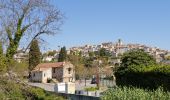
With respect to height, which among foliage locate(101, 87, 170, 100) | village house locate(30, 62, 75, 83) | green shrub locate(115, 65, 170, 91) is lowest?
foliage locate(101, 87, 170, 100)

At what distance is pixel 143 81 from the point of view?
32.2 metres

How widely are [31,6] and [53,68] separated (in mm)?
61827

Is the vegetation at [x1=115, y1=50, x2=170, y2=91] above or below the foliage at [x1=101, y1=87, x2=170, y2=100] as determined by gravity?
above

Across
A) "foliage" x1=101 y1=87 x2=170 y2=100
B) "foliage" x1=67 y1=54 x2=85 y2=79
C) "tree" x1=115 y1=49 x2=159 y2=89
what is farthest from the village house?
"foliage" x1=101 y1=87 x2=170 y2=100

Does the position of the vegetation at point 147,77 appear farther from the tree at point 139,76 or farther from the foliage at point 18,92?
the foliage at point 18,92

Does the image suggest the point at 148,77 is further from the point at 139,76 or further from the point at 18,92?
the point at 18,92

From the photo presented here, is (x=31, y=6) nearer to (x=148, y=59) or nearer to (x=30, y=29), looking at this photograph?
(x=30, y=29)

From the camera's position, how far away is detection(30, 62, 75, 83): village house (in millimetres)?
86812

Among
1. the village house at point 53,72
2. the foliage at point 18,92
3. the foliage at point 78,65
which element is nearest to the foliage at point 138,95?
the foliage at point 18,92

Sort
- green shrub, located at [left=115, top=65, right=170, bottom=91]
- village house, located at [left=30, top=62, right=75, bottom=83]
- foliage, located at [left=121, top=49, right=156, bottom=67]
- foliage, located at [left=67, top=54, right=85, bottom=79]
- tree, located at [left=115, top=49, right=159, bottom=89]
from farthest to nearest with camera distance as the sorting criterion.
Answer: foliage, located at [left=67, top=54, right=85, bottom=79]
village house, located at [left=30, top=62, right=75, bottom=83]
foliage, located at [left=121, top=49, right=156, bottom=67]
tree, located at [left=115, top=49, right=159, bottom=89]
green shrub, located at [left=115, top=65, right=170, bottom=91]

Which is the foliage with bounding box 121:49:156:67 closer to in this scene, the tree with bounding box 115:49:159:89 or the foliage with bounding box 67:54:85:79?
the tree with bounding box 115:49:159:89

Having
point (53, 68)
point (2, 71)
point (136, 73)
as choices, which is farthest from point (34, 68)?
point (2, 71)

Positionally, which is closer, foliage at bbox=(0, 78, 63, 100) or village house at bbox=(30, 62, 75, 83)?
foliage at bbox=(0, 78, 63, 100)

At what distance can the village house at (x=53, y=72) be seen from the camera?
86812 mm
